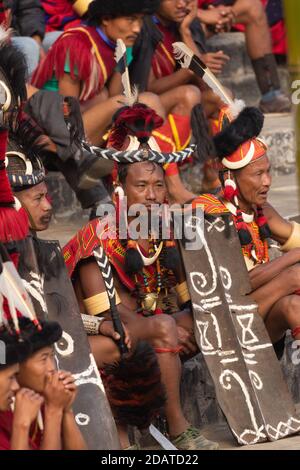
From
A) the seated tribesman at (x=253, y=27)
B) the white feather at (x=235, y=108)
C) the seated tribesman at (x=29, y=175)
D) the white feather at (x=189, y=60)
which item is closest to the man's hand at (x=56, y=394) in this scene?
the seated tribesman at (x=29, y=175)

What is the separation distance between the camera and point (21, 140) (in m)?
7.62

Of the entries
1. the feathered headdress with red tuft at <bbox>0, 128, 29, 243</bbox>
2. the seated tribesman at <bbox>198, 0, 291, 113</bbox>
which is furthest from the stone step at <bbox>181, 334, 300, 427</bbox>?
the seated tribesman at <bbox>198, 0, 291, 113</bbox>

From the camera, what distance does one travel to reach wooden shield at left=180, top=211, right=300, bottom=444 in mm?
7852

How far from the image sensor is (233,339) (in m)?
7.98

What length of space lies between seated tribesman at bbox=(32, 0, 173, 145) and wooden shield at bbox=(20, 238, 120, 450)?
2.32 metres

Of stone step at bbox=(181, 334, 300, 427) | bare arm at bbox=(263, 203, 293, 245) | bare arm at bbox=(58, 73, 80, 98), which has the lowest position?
stone step at bbox=(181, 334, 300, 427)

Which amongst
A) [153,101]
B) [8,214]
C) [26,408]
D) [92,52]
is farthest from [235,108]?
[26,408]

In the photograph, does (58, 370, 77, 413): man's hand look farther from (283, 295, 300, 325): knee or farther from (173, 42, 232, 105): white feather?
(173, 42, 232, 105): white feather

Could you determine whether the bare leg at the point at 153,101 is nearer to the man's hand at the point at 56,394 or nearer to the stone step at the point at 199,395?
the stone step at the point at 199,395

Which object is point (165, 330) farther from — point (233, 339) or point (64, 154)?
point (64, 154)

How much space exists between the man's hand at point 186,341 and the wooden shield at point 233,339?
0.23 ft

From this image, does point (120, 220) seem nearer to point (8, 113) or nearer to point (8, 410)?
point (8, 113)

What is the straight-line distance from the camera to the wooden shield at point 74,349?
7.23 m

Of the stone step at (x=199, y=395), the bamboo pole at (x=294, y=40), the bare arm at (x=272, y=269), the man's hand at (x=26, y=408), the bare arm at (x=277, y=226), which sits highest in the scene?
the bamboo pole at (x=294, y=40)
